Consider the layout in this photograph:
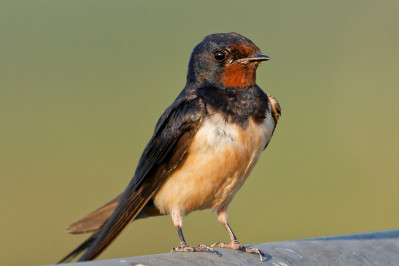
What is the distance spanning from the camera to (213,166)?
2863mm

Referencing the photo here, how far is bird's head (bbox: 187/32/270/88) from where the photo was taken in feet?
9.61

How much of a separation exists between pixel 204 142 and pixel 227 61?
1.21 ft

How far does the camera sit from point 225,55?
117 inches

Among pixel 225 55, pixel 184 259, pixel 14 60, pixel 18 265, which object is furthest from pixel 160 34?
pixel 184 259

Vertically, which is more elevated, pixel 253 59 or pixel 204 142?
pixel 253 59

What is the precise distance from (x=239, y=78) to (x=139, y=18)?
19.4ft

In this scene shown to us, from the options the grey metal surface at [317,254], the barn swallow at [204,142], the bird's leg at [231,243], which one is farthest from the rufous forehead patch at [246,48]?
the grey metal surface at [317,254]

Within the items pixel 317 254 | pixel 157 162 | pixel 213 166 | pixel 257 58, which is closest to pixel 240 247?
pixel 213 166

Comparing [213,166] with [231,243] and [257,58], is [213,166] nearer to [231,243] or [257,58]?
[231,243]

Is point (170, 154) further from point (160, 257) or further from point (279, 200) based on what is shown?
point (279, 200)

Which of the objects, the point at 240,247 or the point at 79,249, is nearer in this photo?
the point at 240,247

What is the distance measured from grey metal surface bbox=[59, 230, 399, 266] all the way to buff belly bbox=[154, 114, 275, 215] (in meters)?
0.61

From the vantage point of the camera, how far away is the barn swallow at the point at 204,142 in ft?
9.30

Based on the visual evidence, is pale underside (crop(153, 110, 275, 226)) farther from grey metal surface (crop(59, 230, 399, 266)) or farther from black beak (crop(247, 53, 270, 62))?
grey metal surface (crop(59, 230, 399, 266))
